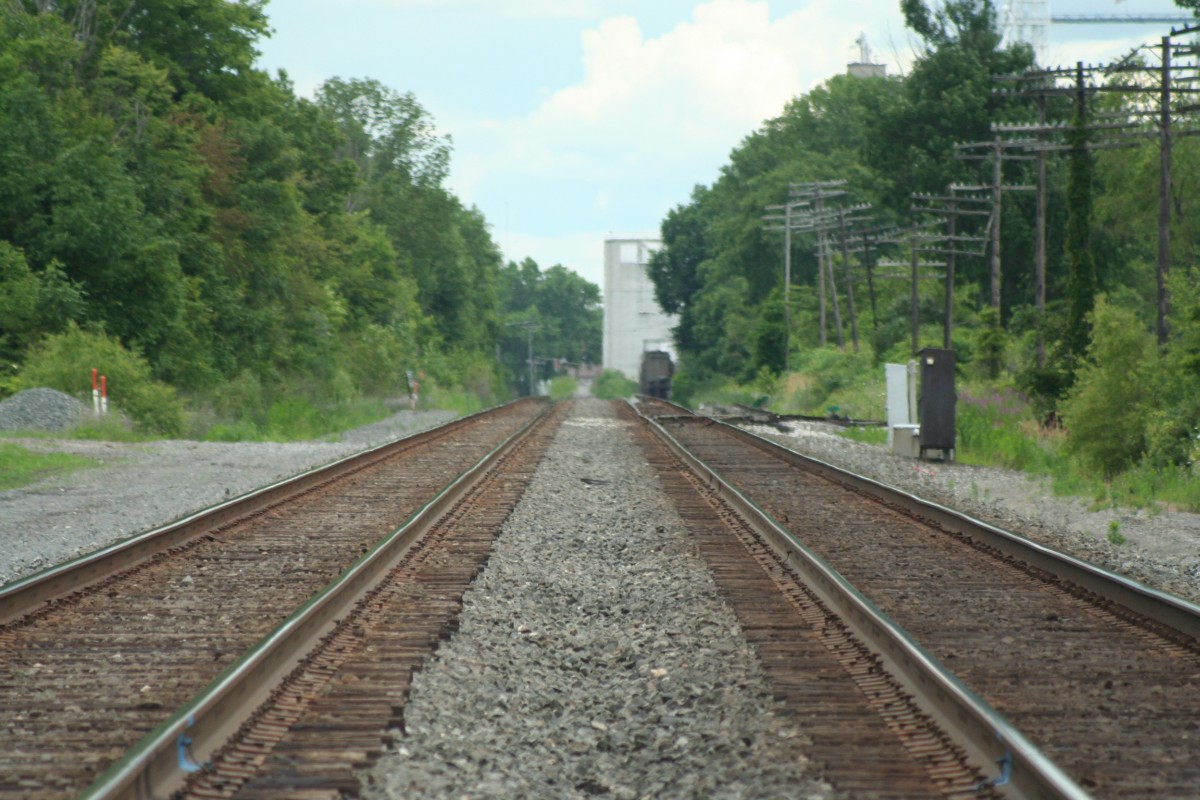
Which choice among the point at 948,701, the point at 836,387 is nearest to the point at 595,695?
the point at 948,701

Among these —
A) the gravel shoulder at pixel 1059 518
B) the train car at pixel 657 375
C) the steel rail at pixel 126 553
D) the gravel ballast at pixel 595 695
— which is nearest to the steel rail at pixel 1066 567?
the gravel shoulder at pixel 1059 518

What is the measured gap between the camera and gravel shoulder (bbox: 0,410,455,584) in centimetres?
1173

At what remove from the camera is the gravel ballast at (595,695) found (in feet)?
16.9

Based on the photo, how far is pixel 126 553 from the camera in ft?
32.3

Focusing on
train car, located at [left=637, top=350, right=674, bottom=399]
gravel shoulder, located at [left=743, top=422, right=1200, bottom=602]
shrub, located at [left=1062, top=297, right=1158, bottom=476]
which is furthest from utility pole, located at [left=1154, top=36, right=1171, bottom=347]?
train car, located at [left=637, top=350, right=674, bottom=399]

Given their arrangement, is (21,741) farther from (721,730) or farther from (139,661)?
(721,730)

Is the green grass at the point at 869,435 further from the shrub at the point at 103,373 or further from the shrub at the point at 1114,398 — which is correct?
the shrub at the point at 103,373

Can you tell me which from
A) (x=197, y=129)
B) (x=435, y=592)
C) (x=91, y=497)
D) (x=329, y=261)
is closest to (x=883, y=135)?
(x=329, y=261)

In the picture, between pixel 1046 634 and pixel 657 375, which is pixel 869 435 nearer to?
pixel 1046 634

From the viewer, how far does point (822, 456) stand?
22781mm

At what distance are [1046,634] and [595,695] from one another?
2680 millimetres

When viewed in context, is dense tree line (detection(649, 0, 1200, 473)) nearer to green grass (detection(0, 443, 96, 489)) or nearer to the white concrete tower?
green grass (detection(0, 443, 96, 489))

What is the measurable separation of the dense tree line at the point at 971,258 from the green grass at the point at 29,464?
14611mm

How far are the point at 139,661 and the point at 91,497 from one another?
9266 millimetres
